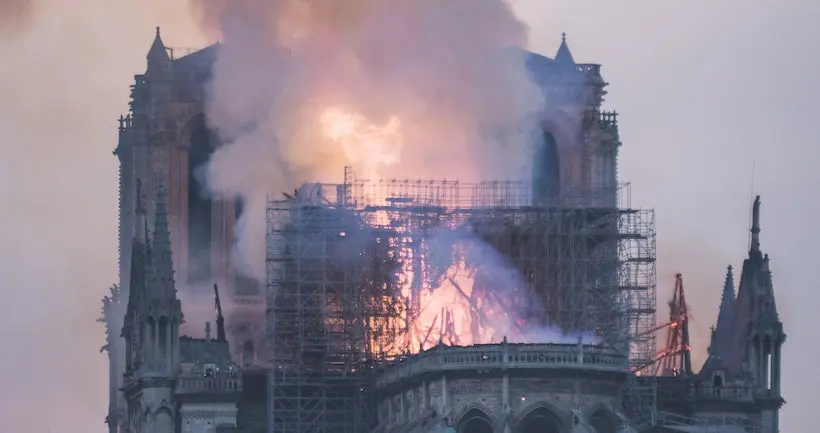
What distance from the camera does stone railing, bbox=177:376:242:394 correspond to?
181 metres

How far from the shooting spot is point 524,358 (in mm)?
171250

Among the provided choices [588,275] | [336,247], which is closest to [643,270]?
[588,275]

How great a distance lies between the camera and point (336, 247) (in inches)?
7293

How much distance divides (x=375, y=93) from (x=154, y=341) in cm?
1940

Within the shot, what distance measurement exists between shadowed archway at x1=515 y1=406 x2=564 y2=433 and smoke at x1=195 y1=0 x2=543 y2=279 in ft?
76.2

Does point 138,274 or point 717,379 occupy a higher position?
point 138,274

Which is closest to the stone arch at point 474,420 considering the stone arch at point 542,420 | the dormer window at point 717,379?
the stone arch at point 542,420

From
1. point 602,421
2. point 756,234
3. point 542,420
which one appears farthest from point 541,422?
point 756,234

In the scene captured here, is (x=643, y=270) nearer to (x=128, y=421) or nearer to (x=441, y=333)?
(x=441, y=333)

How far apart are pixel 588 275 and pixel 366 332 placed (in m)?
11.9

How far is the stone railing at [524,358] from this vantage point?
171000 millimetres

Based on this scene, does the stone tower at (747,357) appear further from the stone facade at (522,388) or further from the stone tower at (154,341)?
the stone tower at (154,341)

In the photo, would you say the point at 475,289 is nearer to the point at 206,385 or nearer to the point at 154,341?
the point at 206,385

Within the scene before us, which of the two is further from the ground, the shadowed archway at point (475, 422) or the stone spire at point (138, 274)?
the stone spire at point (138, 274)
